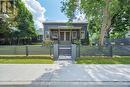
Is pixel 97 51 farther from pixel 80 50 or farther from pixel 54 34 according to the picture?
pixel 54 34

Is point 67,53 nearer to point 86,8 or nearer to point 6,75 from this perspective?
point 86,8

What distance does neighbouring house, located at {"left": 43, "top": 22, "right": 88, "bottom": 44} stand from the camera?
130ft

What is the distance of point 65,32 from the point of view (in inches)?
1567

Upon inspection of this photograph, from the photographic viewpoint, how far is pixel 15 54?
69.5 feet

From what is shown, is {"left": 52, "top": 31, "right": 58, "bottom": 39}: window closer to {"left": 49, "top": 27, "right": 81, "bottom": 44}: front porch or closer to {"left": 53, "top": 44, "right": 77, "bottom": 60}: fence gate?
{"left": 49, "top": 27, "right": 81, "bottom": 44}: front porch

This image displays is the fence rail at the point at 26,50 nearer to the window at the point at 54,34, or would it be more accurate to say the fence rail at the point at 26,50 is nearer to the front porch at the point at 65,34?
the front porch at the point at 65,34

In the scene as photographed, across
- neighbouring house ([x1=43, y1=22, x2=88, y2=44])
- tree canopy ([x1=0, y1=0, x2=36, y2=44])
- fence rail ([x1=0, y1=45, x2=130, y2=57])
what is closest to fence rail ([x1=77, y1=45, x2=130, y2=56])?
fence rail ([x1=0, y1=45, x2=130, y2=57])

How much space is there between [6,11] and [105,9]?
18.8 m

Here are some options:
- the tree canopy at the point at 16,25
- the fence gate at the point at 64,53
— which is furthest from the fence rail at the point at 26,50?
the tree canopy at the point at 16,25

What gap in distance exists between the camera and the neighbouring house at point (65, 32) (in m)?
39.6

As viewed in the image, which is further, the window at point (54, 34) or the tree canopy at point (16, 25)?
the window at point (54, 34)

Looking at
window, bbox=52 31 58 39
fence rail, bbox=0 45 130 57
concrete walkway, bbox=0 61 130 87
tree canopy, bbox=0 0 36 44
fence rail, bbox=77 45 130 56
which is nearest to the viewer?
concrete walkway, bbox=0 61 130 87

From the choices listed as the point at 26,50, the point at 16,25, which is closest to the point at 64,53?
the point at 26,50

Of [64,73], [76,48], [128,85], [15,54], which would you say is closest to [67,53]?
[76,48]
